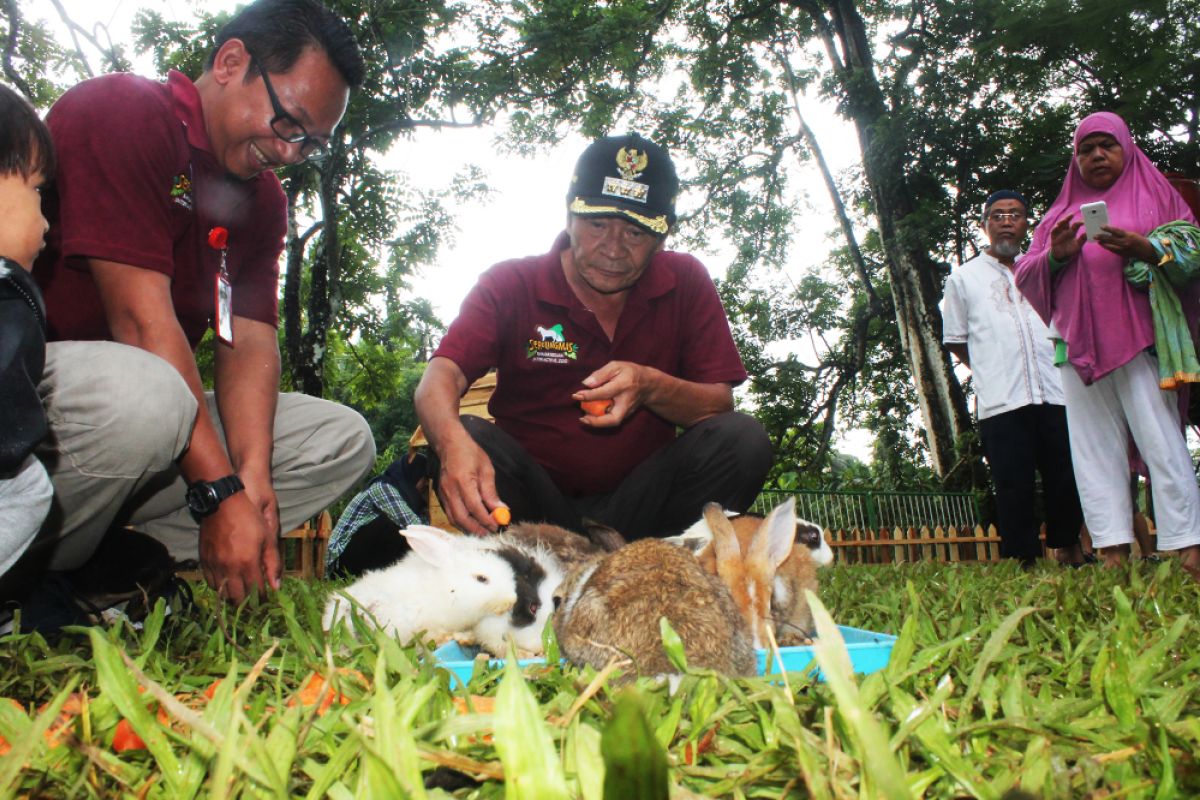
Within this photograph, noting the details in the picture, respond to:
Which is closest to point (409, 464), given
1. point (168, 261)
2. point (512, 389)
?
point (512, 389)

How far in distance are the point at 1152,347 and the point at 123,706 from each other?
532 centimetres

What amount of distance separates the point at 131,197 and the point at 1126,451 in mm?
5244

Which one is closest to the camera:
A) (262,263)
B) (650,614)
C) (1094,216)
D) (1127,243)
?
(650,614)

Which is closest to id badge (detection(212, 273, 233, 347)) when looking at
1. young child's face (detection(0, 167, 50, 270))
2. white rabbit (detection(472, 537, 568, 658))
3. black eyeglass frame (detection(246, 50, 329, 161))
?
black eyeglass frame (detection(246, 50, 329, 161))

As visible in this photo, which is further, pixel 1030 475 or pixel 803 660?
pixel 1030 475

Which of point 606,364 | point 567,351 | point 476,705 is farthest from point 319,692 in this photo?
point 567,351

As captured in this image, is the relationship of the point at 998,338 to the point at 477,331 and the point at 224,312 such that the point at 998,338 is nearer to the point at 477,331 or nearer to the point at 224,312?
the point at 477,331

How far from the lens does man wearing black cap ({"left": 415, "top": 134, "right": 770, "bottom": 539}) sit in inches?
145

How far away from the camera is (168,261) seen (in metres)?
2.70

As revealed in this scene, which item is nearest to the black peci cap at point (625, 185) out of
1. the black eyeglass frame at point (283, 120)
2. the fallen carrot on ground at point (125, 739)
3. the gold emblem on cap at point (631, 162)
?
the gold emblem on cap at point (631, 162)

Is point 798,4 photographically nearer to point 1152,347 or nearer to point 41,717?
point 1152,347

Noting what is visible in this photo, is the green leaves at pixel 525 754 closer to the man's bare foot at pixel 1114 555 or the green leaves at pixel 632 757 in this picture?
the green leaves at pixel 632 757

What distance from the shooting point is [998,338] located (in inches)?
251

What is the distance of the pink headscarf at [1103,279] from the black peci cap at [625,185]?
2754 mm
